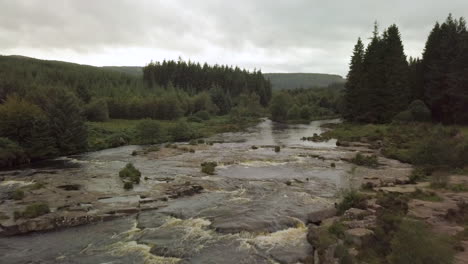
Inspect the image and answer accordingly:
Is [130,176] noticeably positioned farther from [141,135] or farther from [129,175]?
[141,135]

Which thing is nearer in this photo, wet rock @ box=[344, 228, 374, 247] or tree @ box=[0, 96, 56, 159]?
wet rock @ box=[344, 228, 374, 247]

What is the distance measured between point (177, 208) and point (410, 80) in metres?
67.1

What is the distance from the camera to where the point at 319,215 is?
22.1 meters

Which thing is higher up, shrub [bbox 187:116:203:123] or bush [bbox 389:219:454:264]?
bush [bbox 389:219:454:264]

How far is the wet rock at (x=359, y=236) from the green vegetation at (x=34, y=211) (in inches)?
775

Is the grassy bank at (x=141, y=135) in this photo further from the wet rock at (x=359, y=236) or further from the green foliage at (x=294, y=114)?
the wet rock at (x=359, y=236)

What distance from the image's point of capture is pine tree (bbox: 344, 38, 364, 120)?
75.8 meters

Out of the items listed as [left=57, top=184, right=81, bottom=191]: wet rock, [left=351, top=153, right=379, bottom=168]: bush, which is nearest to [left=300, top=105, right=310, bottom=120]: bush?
[left=351, top=153, right=379, bottom=168]: bush

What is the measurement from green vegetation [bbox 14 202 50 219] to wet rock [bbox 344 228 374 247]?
19.7 m

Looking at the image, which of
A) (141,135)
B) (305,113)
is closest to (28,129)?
(141,135)

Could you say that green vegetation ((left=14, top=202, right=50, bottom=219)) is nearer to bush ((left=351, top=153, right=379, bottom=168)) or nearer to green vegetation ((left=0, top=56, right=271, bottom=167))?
green vegetation ((left=0, top=56, right=271, bottom=167))

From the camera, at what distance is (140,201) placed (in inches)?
1030

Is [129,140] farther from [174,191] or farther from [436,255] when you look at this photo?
[436,255]

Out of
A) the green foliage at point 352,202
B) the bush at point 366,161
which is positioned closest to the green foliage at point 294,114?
the bush at point 366,161
